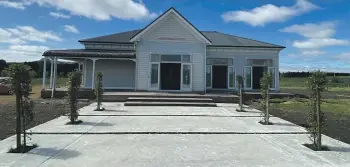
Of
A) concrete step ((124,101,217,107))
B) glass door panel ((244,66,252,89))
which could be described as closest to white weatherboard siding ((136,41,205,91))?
glass door panel ((244,66,252,89))

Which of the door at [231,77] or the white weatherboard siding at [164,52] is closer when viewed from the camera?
the white weatherboard siding at [164,52]

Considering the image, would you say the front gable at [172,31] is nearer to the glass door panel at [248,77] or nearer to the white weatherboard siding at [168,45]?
the white weatherboard siding at [168,45]

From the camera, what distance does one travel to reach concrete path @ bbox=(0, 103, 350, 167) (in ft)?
17.5

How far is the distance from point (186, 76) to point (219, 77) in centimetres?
371

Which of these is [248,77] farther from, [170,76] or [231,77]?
[170,76]

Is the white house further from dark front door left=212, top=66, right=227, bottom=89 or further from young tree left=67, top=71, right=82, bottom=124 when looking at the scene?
young tree left=67, top=71, right=82, bottom=124

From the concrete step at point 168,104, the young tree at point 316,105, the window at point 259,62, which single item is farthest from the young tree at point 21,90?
the window at point 259,62

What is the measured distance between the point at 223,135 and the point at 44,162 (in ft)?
14.7

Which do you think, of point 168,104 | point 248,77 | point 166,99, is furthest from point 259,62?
point 168,104

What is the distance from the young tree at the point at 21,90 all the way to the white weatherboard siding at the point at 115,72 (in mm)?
16117

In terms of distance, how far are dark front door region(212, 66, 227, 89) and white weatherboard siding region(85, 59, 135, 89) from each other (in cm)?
636

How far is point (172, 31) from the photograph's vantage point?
67.4 ft

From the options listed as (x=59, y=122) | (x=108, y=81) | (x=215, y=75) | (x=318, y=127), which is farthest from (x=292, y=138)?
(x=108, y=81)

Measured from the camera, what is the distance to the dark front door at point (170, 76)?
2089 centimetres
